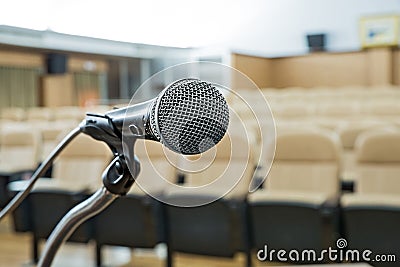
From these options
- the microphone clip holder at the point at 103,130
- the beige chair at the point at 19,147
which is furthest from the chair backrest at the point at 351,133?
the microphone clip holder at the point at 103,130

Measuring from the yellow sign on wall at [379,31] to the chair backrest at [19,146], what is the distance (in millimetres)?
10142

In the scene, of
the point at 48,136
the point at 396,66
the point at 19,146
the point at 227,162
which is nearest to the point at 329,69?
the point at 396,66

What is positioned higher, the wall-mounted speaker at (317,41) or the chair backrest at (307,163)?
the wall-mounted speaker at (317,41)

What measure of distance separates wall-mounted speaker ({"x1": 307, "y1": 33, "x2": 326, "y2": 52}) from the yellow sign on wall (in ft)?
3.74

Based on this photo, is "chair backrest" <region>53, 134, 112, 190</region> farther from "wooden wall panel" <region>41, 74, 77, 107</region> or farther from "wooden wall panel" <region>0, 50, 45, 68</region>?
"wooden wall panel" <region>41, 74, 77, 107</region>

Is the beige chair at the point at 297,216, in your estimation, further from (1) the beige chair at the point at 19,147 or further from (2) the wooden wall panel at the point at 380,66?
(2) the wooden wall panel at the point at 380,66

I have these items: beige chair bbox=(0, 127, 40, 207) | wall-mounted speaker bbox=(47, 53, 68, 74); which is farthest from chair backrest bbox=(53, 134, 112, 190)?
wall-mounted speaker bbox=(47, 53, 68, 74)

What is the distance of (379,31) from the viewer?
1309 cm

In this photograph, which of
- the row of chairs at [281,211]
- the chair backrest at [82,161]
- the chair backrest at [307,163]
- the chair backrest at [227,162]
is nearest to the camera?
the chair backrest at [227,162]

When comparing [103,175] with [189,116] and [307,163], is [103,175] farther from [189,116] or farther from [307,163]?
[307,163]

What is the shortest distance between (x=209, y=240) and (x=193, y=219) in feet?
0.50

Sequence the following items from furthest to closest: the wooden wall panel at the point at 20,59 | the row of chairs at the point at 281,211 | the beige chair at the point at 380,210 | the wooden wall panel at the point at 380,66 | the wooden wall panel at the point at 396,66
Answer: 1. the wooden wall panel at the point at 20,59
2. the wooden wall panel at the point at 396,66
3. the wooden wall panel at the point at 380,66
4. the row of chairs at the point at 281,211
5. the beige chair at the point at 380,210

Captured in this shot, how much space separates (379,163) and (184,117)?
285 centimetres

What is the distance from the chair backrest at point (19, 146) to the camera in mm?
5055
